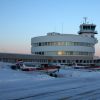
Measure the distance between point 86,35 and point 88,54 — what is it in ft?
33.5

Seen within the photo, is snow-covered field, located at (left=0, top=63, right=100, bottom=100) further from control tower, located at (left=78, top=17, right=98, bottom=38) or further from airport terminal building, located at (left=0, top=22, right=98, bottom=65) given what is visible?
control tower, located at (left=78, top=17, right=98, bottom=38)

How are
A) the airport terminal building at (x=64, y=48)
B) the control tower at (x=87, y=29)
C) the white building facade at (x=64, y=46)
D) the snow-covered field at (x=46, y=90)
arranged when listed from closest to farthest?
the snow-covered field at (x=46, y=90) < the airport terminal building at (x=64, y=48) < the white building facade at (x=64, y=46) < the control tower at (x=87, y=29)

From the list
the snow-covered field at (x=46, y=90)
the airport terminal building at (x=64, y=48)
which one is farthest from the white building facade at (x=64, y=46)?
the snow-covered field at (x=46, y=90)

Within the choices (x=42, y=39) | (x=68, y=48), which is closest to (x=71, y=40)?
(x=68, y=48)

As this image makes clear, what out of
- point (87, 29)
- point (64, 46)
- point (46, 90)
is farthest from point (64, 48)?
point (46, 90)

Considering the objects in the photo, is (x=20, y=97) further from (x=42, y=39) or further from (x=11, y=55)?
(x=42, y=39)

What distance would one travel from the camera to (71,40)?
100m

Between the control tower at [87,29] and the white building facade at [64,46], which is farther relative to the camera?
the control tower at [87,29]

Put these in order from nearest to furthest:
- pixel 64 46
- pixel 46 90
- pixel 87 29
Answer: pixel 46 90
pixel 64 46
pixel 87 29

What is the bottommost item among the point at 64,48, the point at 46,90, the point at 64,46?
the point at 46,90

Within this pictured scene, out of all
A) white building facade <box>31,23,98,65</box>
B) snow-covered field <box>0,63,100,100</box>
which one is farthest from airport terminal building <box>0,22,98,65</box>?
snow-covered field <box>0,63,100,100</box>

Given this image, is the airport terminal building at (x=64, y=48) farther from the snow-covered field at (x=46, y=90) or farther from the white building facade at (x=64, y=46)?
the snow-covered field at (x=46, y=90)

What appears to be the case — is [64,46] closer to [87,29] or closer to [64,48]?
[64,48]

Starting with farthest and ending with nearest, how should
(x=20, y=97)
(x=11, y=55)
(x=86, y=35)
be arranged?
(x=86, y=35) < (x=11, y=55) < (x=20, y=97)
